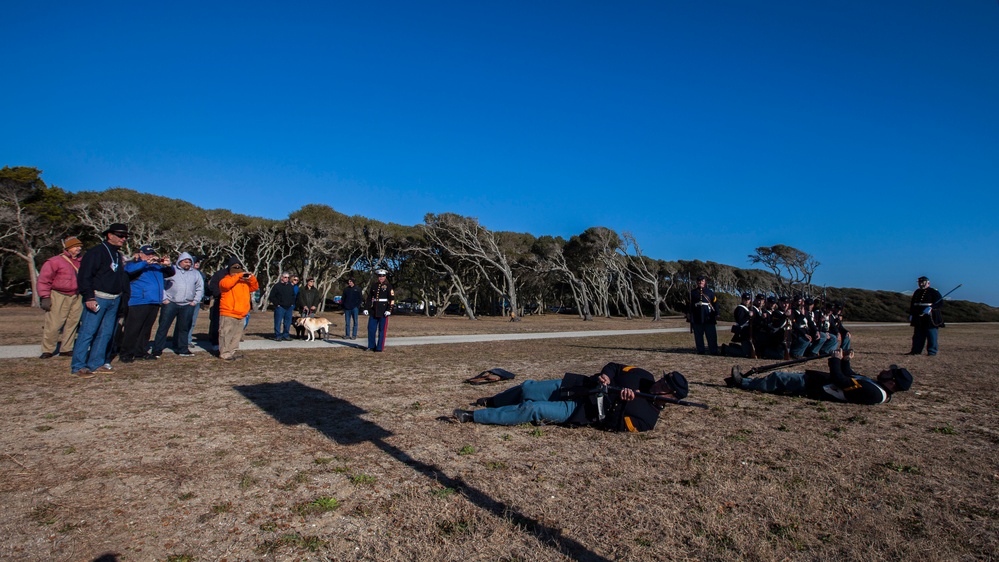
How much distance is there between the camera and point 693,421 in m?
5.41

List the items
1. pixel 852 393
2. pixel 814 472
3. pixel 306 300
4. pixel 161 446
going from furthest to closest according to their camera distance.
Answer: pixel 306 300 < pixel 852 393 < pixel 161 446 < pixel 814 472

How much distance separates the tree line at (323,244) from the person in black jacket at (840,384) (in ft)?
90.1

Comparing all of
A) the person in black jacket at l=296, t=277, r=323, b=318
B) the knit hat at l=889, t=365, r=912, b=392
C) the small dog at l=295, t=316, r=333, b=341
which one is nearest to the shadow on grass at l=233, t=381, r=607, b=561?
the knit hat at l=889, t=365, r=912, b=392

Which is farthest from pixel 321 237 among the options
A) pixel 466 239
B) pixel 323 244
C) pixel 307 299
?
pixel 307 299

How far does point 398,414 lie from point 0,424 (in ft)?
11.3

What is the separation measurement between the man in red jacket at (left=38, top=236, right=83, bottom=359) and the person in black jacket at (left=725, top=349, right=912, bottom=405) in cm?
993

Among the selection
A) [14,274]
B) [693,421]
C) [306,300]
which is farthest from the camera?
[14,274]

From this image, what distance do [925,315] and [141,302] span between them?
1622 centimetres

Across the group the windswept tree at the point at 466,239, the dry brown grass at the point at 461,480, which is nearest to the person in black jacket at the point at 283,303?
the dry brown grass at the point at 461,480

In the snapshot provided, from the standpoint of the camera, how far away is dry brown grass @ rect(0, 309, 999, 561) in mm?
2672

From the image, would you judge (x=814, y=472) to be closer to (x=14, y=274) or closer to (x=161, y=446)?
(x=161, y=446)

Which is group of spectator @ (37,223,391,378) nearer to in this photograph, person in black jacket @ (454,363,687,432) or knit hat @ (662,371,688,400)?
person in black jacket @ (454,363,687,432)

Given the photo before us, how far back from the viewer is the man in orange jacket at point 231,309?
30.6 ft

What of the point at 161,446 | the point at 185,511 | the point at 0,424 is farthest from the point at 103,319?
the point at 185,511
